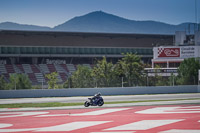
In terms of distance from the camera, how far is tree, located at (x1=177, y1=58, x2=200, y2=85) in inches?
1914

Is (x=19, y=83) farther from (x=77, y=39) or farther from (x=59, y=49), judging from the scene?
(x=77, y=39)

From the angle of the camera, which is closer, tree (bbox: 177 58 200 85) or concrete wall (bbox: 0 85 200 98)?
concrete wall (bbox: 0 85 200 98)

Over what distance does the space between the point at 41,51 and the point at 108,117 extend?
6185 cm

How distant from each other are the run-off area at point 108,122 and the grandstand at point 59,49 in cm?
5082

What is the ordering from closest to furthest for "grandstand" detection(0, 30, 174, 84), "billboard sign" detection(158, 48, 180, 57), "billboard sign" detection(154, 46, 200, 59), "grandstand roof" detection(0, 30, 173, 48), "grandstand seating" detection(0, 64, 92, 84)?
"billboard sign" detection(154, 46, 200, 59) < "grandstand seating" detection(0, 64, 92, 84) < "billboard sign" detection(158, 48, 180, 57) < "grandstand" detection(0, 30, 174, 84) < "grandstand roof" detection(0, 30, 173, 48)

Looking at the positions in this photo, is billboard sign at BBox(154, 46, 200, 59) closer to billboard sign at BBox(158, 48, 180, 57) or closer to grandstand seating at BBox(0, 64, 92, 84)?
billboard sign at BBox(158, 48, 180, 57)

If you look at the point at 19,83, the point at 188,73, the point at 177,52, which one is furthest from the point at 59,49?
the point at 19,83

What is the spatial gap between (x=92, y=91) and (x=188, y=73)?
1441 cm

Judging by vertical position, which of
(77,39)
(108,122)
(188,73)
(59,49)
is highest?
(77,39)

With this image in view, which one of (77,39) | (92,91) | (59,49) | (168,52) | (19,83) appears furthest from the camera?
(77,39)

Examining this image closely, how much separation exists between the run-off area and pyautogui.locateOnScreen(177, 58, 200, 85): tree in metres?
23.2

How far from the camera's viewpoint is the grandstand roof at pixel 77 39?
82750mm

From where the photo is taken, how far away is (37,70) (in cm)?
8056

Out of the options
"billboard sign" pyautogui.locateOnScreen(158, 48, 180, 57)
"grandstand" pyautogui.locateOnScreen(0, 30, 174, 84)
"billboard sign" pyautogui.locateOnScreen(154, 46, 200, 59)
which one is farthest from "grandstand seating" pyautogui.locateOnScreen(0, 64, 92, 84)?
"billboard sign" pyautogui.locateOnScreen(158, 48, 180, 57)
